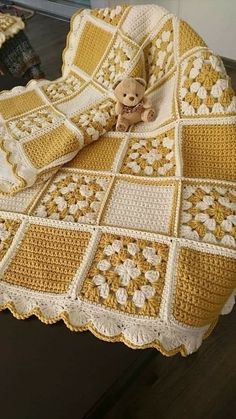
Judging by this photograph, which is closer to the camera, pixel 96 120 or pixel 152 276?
pixel 152 276

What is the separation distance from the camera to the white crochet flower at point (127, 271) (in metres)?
0.67

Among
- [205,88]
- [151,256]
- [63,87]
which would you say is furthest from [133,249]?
[63,87]

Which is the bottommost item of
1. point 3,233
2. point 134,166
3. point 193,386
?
point 193,386

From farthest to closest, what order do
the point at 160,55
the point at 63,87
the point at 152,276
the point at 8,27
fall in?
the point at 8,27
the point at 63,87
the point at 160,55
the point at 152,276

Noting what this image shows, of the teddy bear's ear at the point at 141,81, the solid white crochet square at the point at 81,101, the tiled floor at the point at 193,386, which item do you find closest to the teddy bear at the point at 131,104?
the teddy bear's ear at the point at 141,81

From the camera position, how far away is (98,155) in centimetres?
98

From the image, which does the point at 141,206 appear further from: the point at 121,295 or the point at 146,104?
the point at 146,104

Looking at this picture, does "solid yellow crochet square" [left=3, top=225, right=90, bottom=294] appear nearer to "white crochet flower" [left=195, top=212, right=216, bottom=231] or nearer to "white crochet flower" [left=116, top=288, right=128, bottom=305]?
"white crochet flower" [left=116, top=288, right=128, bottom=305]

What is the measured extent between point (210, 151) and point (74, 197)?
0.36m

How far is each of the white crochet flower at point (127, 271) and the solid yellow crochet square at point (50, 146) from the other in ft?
1.21

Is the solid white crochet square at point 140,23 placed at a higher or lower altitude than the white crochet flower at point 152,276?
higher

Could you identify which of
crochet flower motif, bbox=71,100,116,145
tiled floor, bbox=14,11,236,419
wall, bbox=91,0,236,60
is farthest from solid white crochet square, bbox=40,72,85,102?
wall, bbox=91,0,236,60

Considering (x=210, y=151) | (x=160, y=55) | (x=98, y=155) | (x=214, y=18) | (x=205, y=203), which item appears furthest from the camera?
(x=214, y=18)

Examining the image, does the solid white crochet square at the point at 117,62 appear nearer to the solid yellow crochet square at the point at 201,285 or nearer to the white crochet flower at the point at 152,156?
the white crochet flower at the point at 152,156
